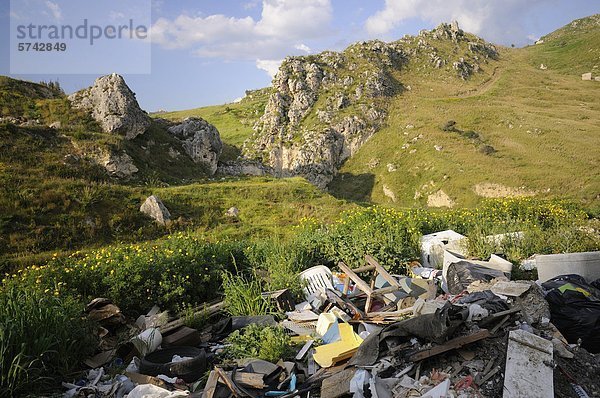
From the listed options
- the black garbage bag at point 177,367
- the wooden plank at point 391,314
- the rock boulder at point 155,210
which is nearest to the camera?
the black garbage bag at point 177,367

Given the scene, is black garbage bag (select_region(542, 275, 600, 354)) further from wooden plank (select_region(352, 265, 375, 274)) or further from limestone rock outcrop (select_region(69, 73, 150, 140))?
→ limestone rock outcrop (select_region(69, 73, 150, 140))

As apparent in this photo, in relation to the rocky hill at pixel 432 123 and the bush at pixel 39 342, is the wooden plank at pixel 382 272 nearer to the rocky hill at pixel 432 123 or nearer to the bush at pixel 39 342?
the bush at pixel 39 342

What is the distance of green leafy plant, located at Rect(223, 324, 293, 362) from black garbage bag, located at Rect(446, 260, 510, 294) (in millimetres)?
3215

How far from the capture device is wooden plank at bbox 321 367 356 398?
3857mm

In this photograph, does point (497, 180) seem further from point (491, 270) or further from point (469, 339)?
point (469, 339)

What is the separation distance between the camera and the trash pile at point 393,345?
3736 millimetres

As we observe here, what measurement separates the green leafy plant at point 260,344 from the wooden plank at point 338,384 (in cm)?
107

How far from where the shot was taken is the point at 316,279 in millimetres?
7543

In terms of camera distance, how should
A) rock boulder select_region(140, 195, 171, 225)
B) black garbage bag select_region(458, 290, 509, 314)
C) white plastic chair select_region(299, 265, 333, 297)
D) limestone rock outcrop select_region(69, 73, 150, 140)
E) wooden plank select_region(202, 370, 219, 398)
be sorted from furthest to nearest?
limestone rock outcrop select_region(69, 73, 150, 140) < rock boulder select_region(140, 195, 171, 225) < white plastic chair select_region(299, 265, 333, 297) < black garbage bag select_region(458, 290, 509, 314) < wooden plank select_region(202, 370, 219, 398)

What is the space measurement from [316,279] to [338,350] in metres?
2.85

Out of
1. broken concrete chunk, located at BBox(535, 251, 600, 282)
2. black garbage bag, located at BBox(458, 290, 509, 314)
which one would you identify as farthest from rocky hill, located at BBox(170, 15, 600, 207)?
black garbage bag, located at BBox(458, 290, 509, 314)

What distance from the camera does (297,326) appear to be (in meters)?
5.99

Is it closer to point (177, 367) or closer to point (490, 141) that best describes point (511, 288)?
point (177, 367)

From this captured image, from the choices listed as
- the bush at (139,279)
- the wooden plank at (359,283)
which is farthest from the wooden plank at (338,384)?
the bush at (139,279)
